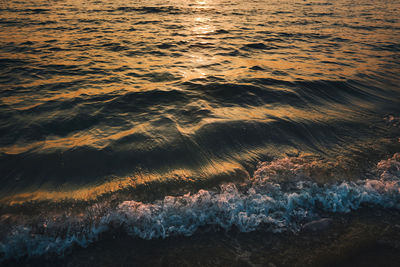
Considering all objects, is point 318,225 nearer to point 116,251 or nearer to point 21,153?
point 116,251

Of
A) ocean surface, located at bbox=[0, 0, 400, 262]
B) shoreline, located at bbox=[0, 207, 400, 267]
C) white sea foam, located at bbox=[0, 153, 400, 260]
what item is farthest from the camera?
ocean surface, located at bbox=[0, 0, 400, 262]

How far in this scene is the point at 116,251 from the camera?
211 centimetres

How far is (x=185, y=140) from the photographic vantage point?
360cm

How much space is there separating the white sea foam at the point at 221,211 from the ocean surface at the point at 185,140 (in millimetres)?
11

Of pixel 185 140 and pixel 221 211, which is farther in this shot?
pixel 185 140

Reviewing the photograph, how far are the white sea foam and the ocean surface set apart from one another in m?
0.01

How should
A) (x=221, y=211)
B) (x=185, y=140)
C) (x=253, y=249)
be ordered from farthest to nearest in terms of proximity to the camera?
(x=185, y=140) → (x=221, y=211) → (x=253, y=249)

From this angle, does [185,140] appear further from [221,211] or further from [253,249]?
[253,249]

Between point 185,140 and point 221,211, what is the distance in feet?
4.68

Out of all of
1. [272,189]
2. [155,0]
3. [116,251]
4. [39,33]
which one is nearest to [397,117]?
[272,189]

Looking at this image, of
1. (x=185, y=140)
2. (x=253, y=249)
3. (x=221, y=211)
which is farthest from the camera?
(x=185, y=140)

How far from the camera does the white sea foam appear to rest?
7.17 feet

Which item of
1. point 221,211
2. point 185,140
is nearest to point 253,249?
point 221,211

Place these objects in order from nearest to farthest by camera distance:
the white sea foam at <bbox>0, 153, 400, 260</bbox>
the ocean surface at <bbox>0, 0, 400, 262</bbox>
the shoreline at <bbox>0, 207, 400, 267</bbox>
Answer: the shoreline at <bbox>0, 207, 400, 267</bbox> → the white sea foam at <bbox>0, 153, 400, 260</bbox> → the ocean surface at <bbox>0, 0, 400, 262</bbox>
